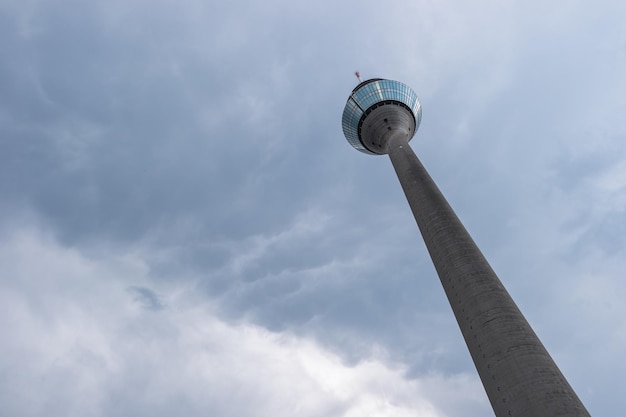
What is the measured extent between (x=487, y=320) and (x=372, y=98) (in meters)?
44.5

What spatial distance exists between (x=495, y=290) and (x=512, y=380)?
25.4 ft

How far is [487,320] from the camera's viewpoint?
3412 centimetres

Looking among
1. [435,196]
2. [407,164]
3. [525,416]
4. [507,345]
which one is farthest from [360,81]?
[525,416]

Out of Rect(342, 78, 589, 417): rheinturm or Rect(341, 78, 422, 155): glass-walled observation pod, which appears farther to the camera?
Rect(341, 78, 422, 155): glass-walled observation pod

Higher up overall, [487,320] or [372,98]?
[372,98]

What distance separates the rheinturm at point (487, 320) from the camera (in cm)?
2900

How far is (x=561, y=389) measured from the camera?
95.0 feet

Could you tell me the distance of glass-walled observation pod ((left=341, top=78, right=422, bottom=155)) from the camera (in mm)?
70000

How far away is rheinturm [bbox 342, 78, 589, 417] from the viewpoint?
2900 centimetres

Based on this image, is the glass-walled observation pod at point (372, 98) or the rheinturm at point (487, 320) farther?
the glass-walled observation pod at point (372, 98)

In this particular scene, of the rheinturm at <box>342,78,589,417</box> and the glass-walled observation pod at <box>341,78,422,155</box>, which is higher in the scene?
the glass-walled observation pod at <box>341,78,422,155</box>

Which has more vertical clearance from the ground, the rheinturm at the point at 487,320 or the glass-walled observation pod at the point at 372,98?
the glass-walled observation pod at the point at 372,98

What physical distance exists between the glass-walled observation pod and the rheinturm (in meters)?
14.0

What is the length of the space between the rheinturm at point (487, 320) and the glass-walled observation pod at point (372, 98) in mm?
13996
